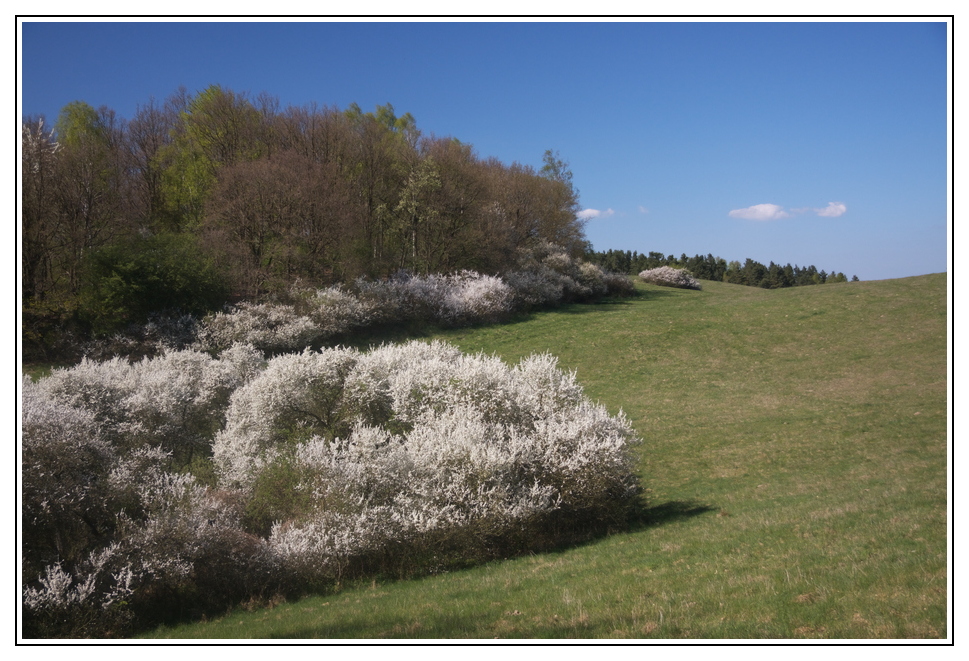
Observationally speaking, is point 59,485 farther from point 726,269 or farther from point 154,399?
point 726,269

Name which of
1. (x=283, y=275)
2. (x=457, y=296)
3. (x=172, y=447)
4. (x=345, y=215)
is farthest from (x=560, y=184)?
(x=172, y=447)

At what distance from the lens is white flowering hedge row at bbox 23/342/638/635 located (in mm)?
8570

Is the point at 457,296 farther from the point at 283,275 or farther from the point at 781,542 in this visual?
the point at 781,542

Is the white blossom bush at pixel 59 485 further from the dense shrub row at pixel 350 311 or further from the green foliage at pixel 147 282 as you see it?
the green foliage at pixel 147 282

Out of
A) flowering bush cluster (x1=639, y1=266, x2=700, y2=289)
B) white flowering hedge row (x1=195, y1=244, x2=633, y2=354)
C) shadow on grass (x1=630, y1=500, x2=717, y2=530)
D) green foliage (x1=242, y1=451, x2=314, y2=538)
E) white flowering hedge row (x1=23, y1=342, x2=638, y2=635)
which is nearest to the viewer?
white flowering hedge row (x1=23, y1=342, x2=638, y2=635)

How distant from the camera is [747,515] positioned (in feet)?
34.2

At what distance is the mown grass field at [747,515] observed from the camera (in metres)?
5.99

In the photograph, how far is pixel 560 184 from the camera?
48438mm

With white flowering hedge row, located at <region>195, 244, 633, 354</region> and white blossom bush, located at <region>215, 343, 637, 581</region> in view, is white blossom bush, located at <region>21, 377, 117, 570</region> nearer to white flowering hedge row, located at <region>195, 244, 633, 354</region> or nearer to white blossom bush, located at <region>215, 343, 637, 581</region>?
white blossom bush, located at <region>215, 343, 637, 581</region>

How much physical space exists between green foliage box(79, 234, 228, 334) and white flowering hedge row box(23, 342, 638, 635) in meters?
10.1

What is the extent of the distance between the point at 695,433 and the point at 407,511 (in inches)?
416

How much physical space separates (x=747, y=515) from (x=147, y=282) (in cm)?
2337

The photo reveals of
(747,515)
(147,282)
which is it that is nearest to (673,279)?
(147,282)

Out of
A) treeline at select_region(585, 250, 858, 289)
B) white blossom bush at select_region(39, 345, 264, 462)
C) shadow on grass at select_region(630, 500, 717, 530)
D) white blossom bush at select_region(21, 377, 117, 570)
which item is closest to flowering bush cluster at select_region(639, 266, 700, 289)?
treeline at select_region(585, 250, 858, 289)
